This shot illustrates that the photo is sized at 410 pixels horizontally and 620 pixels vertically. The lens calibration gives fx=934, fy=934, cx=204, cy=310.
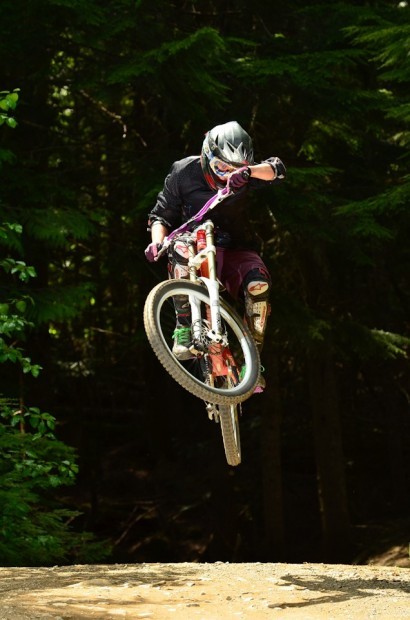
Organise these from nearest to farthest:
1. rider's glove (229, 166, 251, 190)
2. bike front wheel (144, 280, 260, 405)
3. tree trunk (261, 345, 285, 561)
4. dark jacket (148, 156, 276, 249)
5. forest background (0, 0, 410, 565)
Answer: bike front wheel (144, 280, 260, 405), rider's glove (229, 166, 251, 190), dark jacket (148, 156, 276, 249), forest background (0, 0, 410, 565), tree trunk (261, 345, 285, 561)

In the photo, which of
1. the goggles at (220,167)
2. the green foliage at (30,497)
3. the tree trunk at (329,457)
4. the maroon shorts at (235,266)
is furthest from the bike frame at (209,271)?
the tree trunk at (329,457)

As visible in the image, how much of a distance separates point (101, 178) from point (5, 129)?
141 cm

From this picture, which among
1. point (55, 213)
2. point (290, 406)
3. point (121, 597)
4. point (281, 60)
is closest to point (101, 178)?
point (55, 213)

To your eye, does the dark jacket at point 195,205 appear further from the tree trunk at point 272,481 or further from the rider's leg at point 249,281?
the tree trunk at point 272,481

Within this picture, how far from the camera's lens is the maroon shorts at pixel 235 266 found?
614cm

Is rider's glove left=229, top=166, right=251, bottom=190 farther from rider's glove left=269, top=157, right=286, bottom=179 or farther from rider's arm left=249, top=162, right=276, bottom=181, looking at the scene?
rider's glove left=269, top=157, right=286, bottom=179

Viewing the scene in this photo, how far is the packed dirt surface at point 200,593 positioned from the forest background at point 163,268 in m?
1.54

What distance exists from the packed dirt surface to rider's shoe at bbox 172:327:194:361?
178 cm

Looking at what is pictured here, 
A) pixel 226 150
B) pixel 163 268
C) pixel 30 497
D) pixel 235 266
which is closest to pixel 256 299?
pixel 235 266

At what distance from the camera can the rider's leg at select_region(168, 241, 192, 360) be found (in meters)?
5.70

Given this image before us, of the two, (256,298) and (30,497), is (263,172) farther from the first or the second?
(30,497)

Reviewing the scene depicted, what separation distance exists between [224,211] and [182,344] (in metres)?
0.93

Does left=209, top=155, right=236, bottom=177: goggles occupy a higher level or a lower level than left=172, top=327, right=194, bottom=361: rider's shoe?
higher

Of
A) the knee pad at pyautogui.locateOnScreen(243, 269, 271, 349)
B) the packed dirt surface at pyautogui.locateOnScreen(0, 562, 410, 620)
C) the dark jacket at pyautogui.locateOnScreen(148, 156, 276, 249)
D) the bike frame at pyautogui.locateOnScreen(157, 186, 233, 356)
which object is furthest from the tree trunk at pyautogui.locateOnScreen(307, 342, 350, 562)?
the bike frame at pyautogui.locateOnScreen(157, 186, 233, 356)
